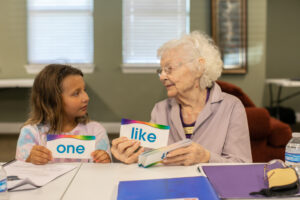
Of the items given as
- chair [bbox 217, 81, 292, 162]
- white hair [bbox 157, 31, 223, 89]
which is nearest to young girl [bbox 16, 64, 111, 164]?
white hair [bbox 157, 31, 223, 89]

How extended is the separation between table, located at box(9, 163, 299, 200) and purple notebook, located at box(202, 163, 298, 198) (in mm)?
78

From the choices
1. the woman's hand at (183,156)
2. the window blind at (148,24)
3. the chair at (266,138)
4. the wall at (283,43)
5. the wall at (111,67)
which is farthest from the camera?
the wall at (283,43)

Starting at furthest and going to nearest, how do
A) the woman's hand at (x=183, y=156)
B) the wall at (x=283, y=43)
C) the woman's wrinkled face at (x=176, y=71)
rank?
the wall at (x=283, y=43)
the woman's wrinkled face at (x=176, y=71)
the woman's hand at (x=183, y=156)

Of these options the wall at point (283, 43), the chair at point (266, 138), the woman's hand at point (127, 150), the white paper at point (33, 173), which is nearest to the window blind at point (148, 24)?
the wall at point (283, 43)

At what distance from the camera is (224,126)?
5.10 feet

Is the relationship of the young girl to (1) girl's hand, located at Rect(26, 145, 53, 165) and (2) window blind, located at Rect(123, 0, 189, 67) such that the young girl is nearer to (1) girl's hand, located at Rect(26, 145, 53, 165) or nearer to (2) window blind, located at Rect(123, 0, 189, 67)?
(1) girl's hand, located at Rect(26, 145, 53, 165)

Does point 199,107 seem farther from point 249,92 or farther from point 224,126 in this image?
point 249,92

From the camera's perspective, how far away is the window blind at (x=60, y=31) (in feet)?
16.5

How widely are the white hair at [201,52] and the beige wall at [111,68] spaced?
335 cm

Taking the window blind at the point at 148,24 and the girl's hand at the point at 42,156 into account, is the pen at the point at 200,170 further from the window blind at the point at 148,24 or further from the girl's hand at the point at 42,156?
the window blind at the point at 148,24

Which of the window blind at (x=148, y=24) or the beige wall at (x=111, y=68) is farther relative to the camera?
the window blind at (x=148, y=24)

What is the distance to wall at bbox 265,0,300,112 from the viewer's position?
6168 mm

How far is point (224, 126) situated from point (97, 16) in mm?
3902

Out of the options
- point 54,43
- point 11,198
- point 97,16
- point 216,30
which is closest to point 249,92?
point 216,30
